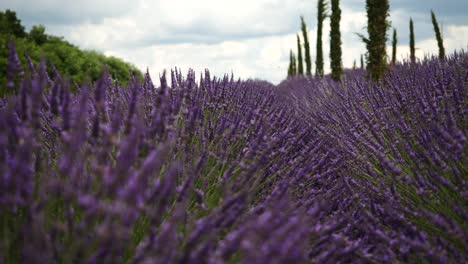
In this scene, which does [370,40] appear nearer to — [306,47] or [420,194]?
[420,194]

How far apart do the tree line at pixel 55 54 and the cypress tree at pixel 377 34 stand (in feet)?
15.4

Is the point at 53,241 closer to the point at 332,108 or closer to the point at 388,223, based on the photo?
the point at 388,223

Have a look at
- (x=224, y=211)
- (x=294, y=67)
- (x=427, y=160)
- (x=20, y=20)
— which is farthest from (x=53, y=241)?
(x=294, y=67)

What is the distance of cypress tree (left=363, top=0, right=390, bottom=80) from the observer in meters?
8.65

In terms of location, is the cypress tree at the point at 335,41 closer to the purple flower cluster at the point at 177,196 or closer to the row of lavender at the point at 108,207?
the purple flower cluster at the point at 177,196

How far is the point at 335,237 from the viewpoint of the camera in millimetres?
1886

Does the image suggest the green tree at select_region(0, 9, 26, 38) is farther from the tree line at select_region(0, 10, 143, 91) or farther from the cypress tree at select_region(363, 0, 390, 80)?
the cypress tree at select_region(363, 0, 390, 80)

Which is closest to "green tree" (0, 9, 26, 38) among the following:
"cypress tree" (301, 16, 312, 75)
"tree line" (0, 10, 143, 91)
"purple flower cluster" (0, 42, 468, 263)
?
"tree line" (0, 10, 143, 91)

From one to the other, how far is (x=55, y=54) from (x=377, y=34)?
724 centimetres

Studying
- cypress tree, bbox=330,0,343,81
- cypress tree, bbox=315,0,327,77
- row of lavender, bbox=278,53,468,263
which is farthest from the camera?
cypress tree, bbox=315,0,327,77

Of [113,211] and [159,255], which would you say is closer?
[113,211]

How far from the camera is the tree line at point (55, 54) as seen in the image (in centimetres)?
838

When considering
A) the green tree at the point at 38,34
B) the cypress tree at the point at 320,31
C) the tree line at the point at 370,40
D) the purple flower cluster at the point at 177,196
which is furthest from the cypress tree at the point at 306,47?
the purple flower cluster at the point at 177,196

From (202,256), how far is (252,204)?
1.30 m
